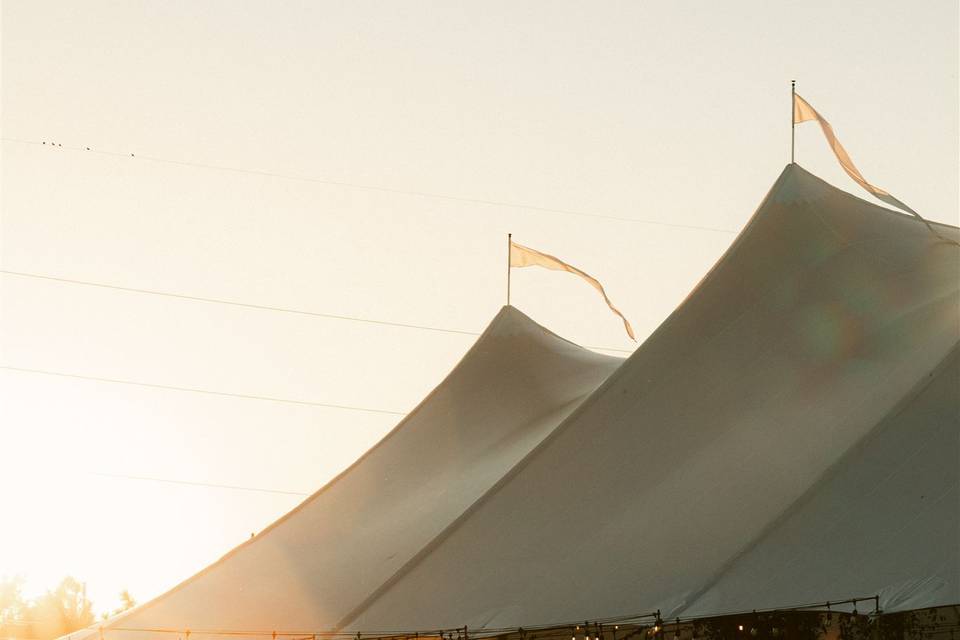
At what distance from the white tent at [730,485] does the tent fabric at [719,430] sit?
0.01 m

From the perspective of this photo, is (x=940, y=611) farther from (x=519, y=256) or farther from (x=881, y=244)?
(x=519, y=256)

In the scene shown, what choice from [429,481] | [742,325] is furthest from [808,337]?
[429,481]

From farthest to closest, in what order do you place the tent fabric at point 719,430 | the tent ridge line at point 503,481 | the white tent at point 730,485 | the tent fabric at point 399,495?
the tent fabric at point 399,495 → the tent ridge line at point 503,481 → the tent fabric at point 719,430 → the white tent at point 730,485

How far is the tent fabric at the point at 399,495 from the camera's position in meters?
10.2

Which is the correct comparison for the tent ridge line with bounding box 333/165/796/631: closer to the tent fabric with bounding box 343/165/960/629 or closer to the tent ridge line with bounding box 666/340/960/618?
the tent fabric with bounding box 343/165/960/629

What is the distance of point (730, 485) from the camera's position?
9.19 metres

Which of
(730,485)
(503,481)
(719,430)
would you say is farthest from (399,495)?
(730,485)

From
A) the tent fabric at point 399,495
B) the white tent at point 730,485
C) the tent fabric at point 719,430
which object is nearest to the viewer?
the white tent at point 730,485

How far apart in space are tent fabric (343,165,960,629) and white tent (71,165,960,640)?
1 cm

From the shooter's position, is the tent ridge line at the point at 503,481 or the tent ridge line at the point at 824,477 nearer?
the tent ridge line at the point at 824,477

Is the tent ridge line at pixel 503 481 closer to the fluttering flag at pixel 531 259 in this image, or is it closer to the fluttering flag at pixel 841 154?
the fluttering flag at pixel 841 154

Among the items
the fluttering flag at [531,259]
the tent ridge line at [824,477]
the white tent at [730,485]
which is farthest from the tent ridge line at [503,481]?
the fluttering flag at [531,259]

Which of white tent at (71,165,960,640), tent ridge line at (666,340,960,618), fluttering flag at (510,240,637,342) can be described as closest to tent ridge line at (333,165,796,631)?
white tent at (71,165,960,640)

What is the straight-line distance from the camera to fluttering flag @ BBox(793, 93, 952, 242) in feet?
31.2
